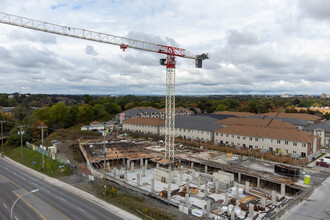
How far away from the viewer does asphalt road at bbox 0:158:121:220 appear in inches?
1031

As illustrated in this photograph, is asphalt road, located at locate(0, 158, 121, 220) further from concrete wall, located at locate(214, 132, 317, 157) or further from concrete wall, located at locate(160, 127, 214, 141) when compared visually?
concrete wall, located at locate(160, 127, 214, 141)

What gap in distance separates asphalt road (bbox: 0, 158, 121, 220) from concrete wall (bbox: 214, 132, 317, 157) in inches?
1597

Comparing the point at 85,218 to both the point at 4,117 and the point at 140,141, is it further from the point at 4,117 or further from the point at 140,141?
the point at 4,117

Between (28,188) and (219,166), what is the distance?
3325 cm

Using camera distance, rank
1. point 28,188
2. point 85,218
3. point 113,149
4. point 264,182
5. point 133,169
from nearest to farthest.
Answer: point 85,218 < point 28,188 < point 264,182 < point 133,169 < point 113,149

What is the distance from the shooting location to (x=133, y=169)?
45.2 metres

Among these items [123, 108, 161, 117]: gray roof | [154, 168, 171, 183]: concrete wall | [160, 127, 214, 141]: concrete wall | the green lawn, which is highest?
[123, 108, 161, 117]: gray roof

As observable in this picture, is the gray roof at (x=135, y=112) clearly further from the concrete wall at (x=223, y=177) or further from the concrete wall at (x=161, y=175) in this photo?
the concrete wall at (x=223, y=177)

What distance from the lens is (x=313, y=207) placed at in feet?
88.6

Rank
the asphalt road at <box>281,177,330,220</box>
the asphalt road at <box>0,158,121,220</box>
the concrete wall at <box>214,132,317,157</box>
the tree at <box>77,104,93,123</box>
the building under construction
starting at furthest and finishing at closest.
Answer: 1. the tree at <box>77,104,93,123</box>
2. the concrete wall at <box>214,132,317,157</box>
3. the building under construction
4. the asphalt road at <box>0,158,121,220</box>
5. the asphalt road at <box>281,177,330,220</box>

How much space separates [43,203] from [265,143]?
47262 millimetres

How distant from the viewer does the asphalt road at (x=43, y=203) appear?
85.9 feet

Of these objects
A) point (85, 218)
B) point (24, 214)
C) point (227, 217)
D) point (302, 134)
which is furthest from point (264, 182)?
point (24, 214)

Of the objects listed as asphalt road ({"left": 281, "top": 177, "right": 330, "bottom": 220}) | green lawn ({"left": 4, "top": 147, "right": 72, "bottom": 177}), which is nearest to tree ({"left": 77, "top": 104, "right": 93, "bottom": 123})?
green lawn ({"left": 4, "top": 147, "right": 72, "bottom": 177})
